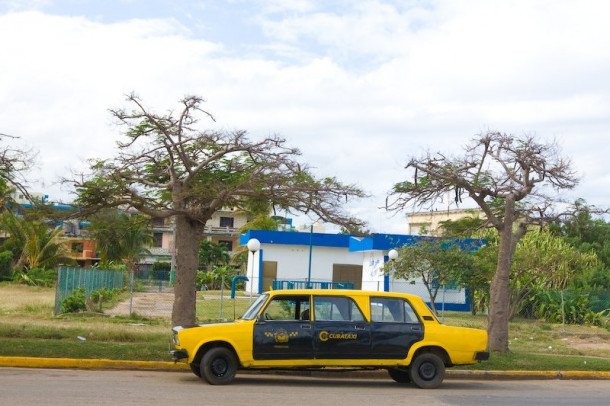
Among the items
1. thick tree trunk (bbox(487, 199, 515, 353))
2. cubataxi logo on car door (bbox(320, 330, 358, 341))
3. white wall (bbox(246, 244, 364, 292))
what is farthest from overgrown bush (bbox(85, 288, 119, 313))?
cubataxi logo on car door (bbox(320, 330, 358, 341))

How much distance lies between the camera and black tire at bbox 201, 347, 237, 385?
42.1 feet

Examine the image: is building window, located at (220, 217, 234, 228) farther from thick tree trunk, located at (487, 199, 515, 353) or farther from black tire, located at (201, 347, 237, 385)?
black tire, located at (201, 347, 237, 385)

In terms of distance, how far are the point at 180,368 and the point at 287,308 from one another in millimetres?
2932

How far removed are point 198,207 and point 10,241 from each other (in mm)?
41597

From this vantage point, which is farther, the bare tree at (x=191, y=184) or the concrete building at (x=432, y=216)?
the concrete building at (x=432, y=216)

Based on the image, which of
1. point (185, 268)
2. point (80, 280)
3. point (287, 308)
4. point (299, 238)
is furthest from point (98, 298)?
point (287, 308)

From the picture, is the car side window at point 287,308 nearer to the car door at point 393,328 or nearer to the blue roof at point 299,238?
the car door at point 393,328

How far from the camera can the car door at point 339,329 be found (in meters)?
13.3

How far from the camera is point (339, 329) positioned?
43.8ft

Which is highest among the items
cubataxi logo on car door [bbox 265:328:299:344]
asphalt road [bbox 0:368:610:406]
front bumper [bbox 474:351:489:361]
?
cubataxi logo on car door [bbox 265:328:299:344]

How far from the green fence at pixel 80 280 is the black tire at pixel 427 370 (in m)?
15.3

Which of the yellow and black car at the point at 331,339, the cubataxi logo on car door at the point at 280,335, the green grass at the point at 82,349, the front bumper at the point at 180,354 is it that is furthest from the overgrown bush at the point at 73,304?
the cubataxi logo on car door at the point at 280,335

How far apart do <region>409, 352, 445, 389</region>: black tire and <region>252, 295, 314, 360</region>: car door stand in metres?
1.88

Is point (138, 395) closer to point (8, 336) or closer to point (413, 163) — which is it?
point (8, 336)
